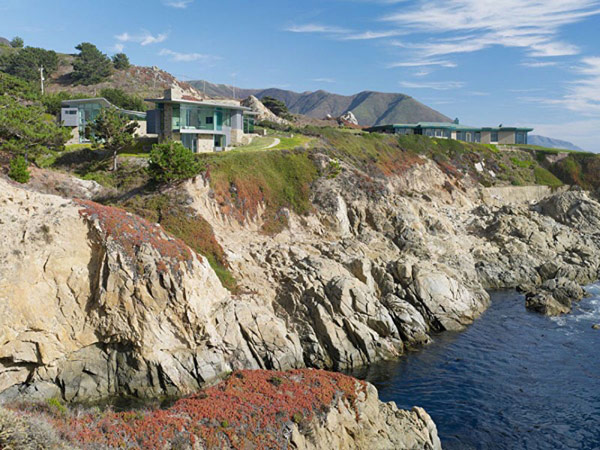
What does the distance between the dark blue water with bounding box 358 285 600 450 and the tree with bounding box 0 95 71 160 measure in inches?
1591

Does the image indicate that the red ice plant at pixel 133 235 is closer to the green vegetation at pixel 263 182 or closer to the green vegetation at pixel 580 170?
the green vegetation at pixel 263 182

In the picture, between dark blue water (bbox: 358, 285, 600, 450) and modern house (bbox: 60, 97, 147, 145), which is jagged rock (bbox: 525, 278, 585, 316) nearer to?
dark blue water (bbox: 358, 285, 600, 450)

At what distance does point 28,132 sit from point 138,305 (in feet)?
89.2

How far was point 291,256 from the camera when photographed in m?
46.7

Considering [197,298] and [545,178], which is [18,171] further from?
[545,178]

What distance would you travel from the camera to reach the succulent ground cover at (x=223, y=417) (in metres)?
20.5

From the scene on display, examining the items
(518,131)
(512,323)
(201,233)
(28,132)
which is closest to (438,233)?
(512,323)

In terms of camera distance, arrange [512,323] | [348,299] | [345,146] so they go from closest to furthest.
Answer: [348,299] < [512,323] < [345,146]

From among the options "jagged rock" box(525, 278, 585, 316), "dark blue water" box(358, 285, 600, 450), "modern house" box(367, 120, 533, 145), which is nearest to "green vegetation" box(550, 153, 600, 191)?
"modern house" box(367, 120, 533, 145)

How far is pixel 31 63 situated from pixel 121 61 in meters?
24.0

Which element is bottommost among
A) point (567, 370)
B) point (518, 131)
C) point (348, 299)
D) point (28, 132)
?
point (567, 370)

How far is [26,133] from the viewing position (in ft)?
160

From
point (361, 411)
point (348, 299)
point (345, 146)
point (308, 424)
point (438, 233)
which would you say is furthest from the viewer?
point (345, 146)

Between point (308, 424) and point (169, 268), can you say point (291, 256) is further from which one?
point (308, 424)
